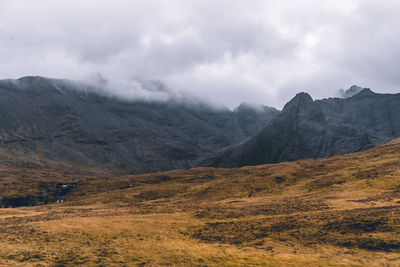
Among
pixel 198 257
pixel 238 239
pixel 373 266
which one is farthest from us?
pixel 238 239

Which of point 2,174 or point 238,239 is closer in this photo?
point 238,239

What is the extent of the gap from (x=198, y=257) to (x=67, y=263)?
1677 cm

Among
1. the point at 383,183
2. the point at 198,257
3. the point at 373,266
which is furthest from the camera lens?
the point at 383,183

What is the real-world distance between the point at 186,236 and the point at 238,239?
9060 millimetres

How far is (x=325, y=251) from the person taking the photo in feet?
139

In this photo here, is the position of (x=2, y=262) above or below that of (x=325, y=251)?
above

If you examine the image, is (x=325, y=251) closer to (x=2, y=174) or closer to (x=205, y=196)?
(x=205, y=196)

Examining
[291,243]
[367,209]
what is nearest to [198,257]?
A: [291,243]

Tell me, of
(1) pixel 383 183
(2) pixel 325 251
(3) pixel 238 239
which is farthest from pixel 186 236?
(1) pixel 383 183

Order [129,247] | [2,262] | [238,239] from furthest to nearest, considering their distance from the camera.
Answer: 1. [238,239]
2. [129,247]
3. [2,262]

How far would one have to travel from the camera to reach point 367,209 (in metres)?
58.4

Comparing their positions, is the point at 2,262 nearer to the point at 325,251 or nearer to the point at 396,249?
the point at 325,251

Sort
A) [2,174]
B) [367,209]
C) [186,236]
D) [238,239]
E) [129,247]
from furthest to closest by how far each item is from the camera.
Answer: [2,174]
[367,209]
[186,236]
[238,239]
[129,247]

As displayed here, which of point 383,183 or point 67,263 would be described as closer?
point 67,263
